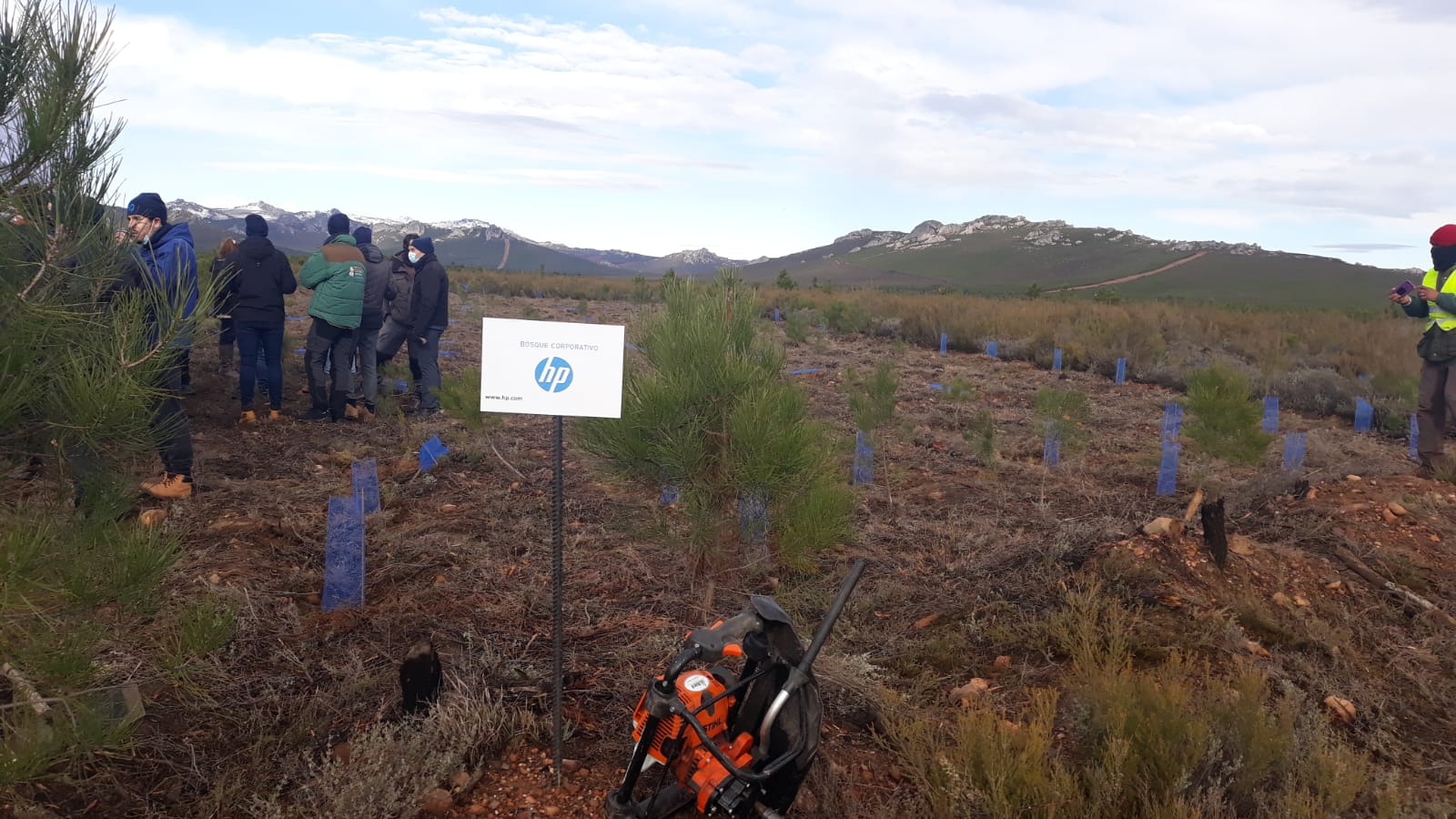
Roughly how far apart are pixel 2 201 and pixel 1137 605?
473 centimetres

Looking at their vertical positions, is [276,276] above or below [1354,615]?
above

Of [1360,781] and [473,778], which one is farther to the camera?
[473,778]

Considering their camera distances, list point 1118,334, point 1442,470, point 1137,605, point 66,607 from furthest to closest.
Result: point 1118,334 → point 1442,470 → point 1137,605 → point 66,607

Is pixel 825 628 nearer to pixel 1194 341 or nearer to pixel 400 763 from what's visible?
pixel 400 763

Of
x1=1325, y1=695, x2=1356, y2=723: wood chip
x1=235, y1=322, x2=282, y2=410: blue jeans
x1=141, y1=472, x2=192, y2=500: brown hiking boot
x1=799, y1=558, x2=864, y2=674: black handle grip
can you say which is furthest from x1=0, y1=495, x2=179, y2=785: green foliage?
x1=235, y1=322, x2=282, y2=410: blue jeans

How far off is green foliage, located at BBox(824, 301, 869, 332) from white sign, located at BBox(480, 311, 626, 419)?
1858 centimetres

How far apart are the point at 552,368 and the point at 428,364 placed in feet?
20.9

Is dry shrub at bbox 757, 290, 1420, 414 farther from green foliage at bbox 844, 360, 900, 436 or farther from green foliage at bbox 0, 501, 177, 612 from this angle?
green foliage at bbox 0, 501, 177, 612

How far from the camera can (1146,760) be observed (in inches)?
105

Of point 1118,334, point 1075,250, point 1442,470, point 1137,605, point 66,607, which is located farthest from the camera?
point 1075,250

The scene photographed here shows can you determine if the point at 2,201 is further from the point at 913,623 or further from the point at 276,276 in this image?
the point at 276,276

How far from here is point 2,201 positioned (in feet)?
7.65

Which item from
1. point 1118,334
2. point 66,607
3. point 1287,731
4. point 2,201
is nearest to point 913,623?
point 1287,731

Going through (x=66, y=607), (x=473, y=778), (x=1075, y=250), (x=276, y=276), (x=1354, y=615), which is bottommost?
(x=473, y=778)
